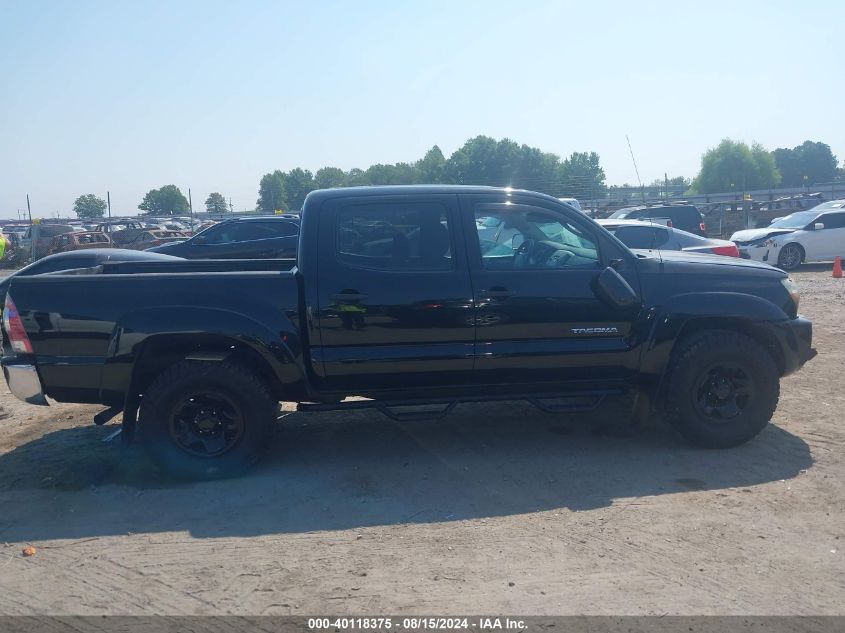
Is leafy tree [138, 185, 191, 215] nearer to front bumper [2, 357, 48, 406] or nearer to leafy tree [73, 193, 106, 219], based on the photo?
leafy tree [73, 193, 106, 219]

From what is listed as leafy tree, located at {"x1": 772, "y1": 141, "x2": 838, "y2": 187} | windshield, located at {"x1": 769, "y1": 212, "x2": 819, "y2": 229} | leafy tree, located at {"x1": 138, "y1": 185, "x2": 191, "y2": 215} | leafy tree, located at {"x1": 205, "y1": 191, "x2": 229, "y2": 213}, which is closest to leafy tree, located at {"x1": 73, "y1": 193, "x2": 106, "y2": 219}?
leafy tree, located at {"x1": 138, "y1": 185, "x2": 191, "y2": 215}

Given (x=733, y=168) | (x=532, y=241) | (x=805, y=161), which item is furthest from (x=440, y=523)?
(x=805, y=161)

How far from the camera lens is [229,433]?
5.38 m

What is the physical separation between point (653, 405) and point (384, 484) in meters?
2.17

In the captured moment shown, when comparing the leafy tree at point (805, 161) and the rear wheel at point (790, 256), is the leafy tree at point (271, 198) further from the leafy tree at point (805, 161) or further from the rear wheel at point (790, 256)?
the leafy tree at point (805, 161)

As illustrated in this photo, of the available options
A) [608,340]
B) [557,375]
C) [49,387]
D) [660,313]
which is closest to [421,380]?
[557,375]

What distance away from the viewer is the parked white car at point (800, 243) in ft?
61.3

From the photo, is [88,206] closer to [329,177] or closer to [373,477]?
[329,177]

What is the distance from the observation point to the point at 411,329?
5332 mm

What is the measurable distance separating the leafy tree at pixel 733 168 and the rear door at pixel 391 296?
75.9 metres

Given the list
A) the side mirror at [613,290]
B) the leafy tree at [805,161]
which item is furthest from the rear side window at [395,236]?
the leafy tree at [805,161]

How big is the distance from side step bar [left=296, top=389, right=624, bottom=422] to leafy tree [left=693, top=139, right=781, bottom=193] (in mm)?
75436

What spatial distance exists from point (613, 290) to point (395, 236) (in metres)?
1.61

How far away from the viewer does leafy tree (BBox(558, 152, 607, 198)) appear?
92.5 feet
